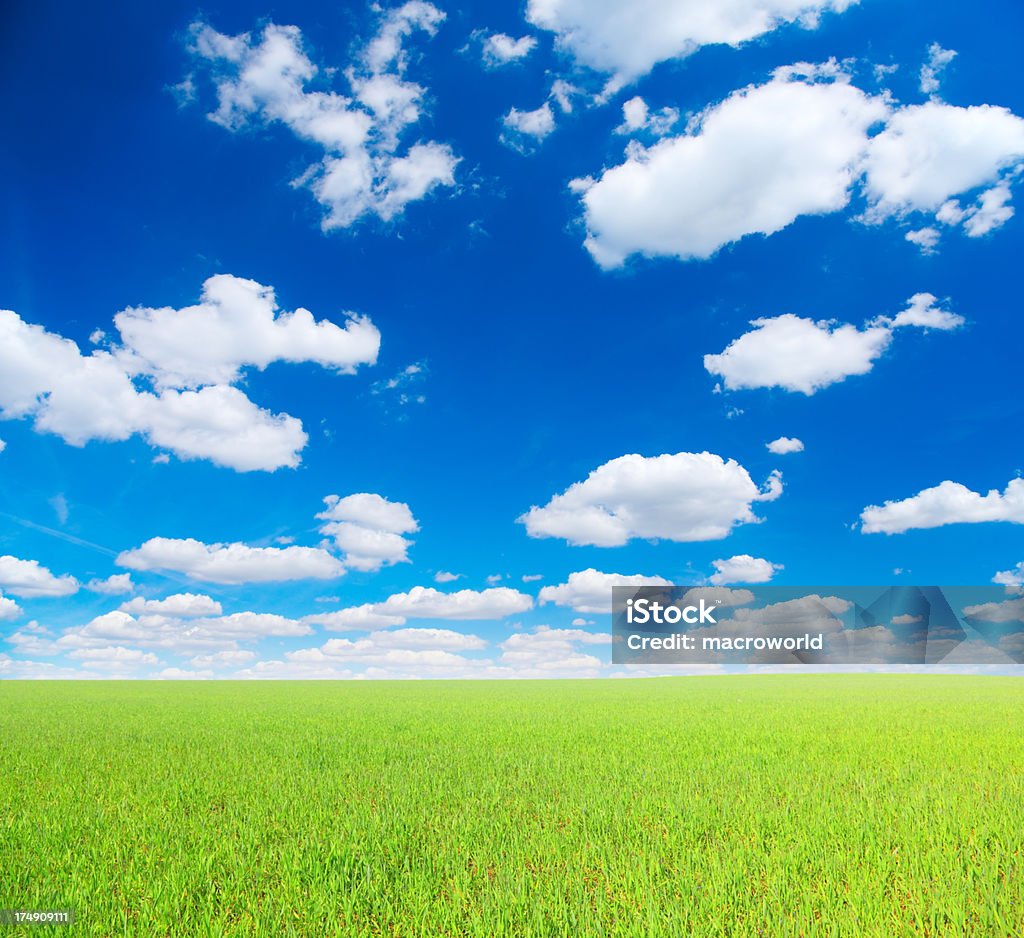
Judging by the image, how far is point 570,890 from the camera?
5.66m

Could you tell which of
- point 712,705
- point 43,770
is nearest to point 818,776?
point 43,770

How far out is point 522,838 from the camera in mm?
7039

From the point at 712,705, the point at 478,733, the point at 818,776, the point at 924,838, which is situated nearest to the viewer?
the point at 924,838

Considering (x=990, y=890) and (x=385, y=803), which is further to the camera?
(x=385, y=803)

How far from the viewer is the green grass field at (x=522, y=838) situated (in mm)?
5262

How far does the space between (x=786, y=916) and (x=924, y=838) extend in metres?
2.86

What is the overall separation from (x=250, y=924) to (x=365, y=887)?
96cm

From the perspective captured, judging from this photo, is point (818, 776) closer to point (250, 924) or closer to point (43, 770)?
point (250, 924)

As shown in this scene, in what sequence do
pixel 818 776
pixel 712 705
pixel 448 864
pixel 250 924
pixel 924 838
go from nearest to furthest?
1. pixel 250 924
2. pixel 448 864
3. pixel 924 838
4. pixel 818 776
5. pixel 712 705

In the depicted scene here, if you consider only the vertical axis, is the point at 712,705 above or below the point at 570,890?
below

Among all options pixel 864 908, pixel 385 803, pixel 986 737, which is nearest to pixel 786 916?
pixel 864 908

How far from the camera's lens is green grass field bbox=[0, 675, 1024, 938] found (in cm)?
526

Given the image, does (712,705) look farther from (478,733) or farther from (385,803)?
(385,803)

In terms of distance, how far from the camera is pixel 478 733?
16.6 metres
